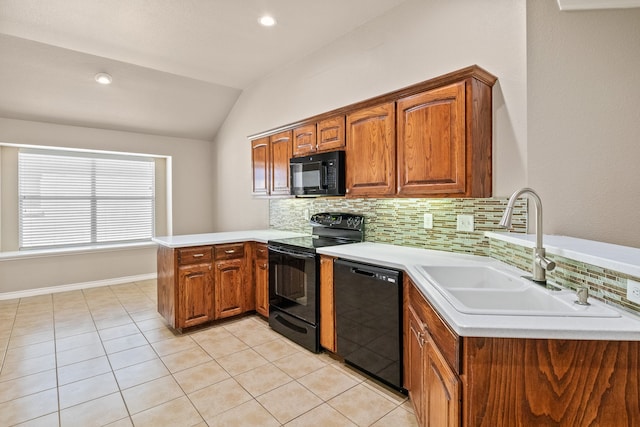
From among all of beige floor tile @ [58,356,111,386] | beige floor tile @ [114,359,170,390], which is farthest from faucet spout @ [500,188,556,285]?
beige floor tile @ [58,356,111,386]

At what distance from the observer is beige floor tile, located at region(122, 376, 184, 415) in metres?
2.11

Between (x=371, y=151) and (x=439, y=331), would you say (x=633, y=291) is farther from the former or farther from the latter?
(x=371, y=151)

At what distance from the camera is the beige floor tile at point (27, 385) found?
7.28 ft

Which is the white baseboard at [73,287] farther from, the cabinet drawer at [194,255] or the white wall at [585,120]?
the white wall at [585,120]

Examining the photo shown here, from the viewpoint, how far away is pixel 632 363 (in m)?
1.04

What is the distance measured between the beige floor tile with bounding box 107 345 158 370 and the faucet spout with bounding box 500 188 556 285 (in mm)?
2867

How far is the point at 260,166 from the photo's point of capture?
396 cm

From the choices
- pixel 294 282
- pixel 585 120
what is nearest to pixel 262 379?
pixel 294 282

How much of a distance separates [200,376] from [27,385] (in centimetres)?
121

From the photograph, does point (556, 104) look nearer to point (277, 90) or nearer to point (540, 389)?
point (540, 389)

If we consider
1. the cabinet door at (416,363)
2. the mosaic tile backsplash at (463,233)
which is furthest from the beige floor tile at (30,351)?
the cabinet door at (416,363)

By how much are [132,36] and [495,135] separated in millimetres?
3457

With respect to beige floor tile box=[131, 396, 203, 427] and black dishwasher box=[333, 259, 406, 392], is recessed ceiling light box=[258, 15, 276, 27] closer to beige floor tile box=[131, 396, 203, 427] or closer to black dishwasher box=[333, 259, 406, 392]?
black dishwasher box=[333, 259, 406, 392]

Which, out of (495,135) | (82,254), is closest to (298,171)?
(495,135)
